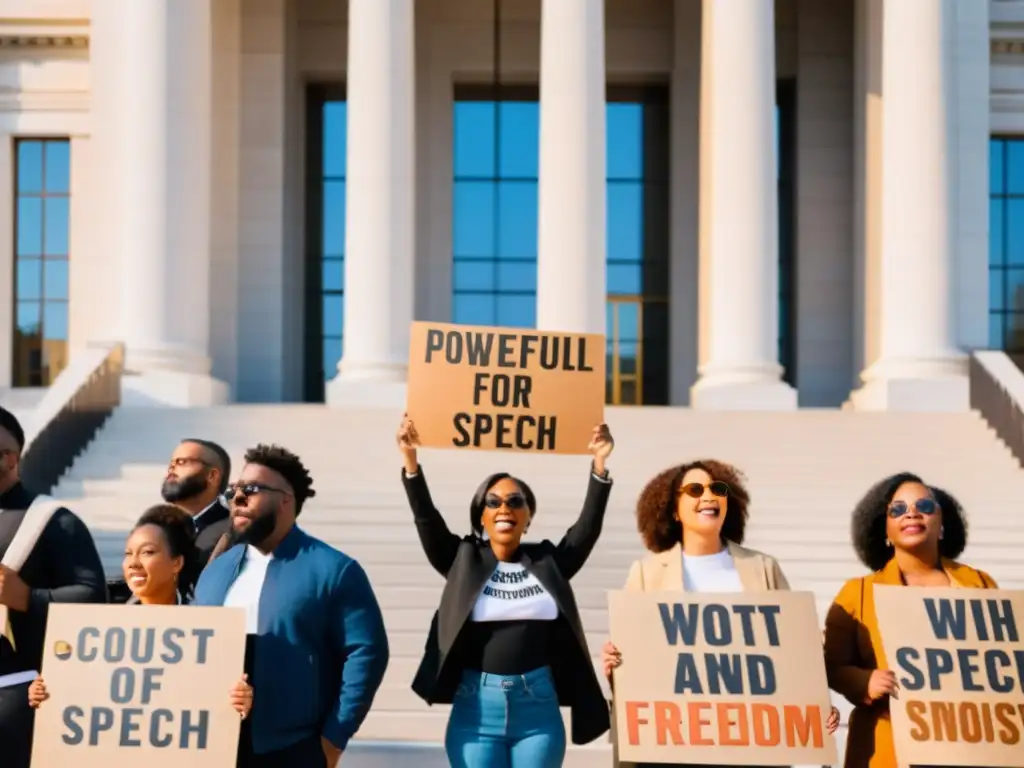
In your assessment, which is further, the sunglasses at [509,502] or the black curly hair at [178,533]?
the sunglasses at [509,502]

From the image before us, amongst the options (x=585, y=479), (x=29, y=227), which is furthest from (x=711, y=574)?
(x=29, y=227)

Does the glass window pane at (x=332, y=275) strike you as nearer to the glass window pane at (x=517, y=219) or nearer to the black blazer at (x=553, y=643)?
the glass window pane at (x=517, y=219)

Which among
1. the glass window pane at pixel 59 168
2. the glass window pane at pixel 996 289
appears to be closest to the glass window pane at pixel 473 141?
the glass window pane at pixel 59 168

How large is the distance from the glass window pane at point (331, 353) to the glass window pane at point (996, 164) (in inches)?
558

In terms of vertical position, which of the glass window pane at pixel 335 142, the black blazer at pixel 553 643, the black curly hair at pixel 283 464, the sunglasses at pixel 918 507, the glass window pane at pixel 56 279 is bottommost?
the black blazer at pixel 553 643

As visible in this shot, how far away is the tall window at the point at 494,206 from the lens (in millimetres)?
35500

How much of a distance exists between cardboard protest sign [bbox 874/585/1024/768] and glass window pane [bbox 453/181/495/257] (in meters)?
28.3

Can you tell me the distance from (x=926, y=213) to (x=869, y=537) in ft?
67.9

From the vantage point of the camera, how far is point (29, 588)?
7457mm

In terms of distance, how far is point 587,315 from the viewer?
2706 cm

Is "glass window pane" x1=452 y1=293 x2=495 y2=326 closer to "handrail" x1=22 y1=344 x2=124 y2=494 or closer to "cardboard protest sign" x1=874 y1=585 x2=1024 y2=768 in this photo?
"handrail" x1=22 y1=344 x2=124 y2=494

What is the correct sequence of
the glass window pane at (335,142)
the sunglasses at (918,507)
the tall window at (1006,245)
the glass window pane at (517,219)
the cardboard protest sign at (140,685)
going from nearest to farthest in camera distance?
the cardboard protest sign at (140,685) < the sunglasses at (918,507) < the tall window at (1006,245) < the glass window pane at (335,142) < the glass window pane at (517,219)

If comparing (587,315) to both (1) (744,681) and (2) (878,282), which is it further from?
(1) (744,681)

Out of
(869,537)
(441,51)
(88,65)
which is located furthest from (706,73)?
(869,537)
